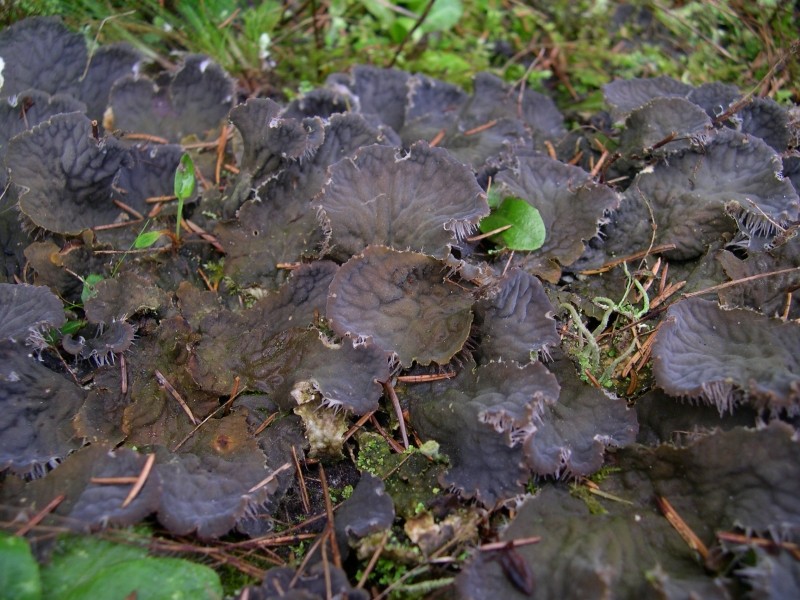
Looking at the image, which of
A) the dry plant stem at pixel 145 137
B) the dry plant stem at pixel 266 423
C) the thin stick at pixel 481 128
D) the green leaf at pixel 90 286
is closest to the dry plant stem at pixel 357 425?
the dry plant stem at pixel 266 423

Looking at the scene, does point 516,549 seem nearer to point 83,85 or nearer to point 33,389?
point 33,389

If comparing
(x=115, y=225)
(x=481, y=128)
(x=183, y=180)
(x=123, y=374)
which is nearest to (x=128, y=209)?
(x=115, y=225)

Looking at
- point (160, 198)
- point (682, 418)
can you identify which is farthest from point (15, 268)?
point (682, 418)

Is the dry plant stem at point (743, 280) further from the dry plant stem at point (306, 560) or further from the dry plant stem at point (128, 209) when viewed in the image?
the dry plant stem at point (128, 209)

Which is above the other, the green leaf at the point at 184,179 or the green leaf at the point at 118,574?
the green leaf at the point at 184,179

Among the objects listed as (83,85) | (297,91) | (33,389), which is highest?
(83,85)

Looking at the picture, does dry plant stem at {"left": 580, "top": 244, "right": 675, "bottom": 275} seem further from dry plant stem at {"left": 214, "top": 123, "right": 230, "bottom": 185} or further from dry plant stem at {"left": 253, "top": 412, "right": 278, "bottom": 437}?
dry plant stem at {"left": 214, "top": 123, "right": 230, "bottom": 185}
